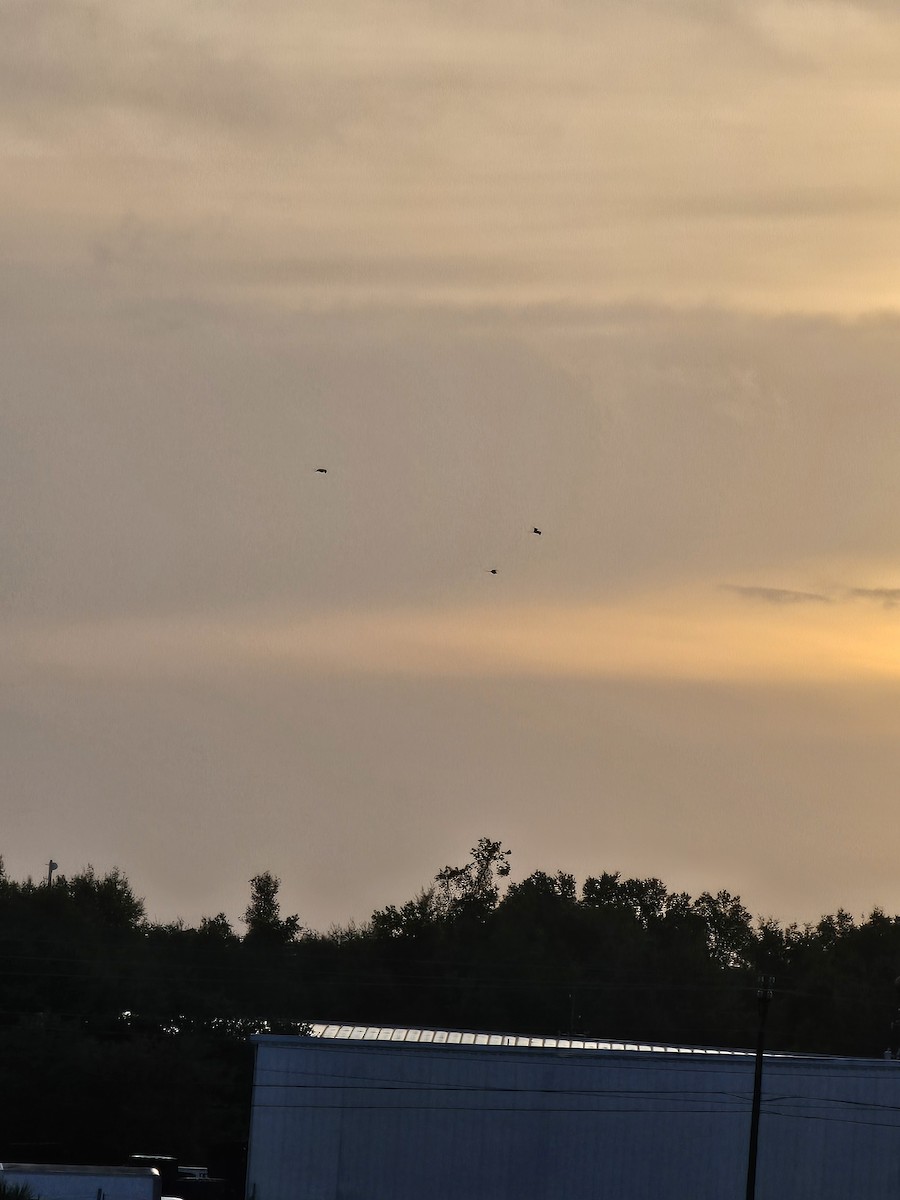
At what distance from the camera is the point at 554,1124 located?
71.6 m

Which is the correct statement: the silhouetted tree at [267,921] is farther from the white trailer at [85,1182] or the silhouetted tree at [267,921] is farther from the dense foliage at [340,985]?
the white trailer at [85,1182]

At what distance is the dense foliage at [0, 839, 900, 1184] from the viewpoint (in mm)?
92188

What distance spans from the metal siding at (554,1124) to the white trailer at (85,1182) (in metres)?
11.9

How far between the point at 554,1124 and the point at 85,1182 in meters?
20.6

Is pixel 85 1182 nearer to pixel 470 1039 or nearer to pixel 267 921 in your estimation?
pixel 470 1039

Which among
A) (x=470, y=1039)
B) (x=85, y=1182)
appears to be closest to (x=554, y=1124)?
(x=470, y=1039)

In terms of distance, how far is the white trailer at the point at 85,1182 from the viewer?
56406mm

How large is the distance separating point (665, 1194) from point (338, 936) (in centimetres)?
8725

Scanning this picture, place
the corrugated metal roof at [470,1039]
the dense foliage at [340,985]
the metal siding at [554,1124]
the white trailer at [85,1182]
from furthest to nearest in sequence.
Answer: the dense foliage at [340,985], the corrugated metal roof at [470,1039], the metal siding at [554,1124], the white trailer at [85,1182]

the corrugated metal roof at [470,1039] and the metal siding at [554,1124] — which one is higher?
the corrugated metal roof at [470,1039]

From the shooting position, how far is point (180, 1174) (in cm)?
7438

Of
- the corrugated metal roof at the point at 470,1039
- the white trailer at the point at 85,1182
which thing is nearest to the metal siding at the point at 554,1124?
the corrugated metal roof at the point at 470,1039

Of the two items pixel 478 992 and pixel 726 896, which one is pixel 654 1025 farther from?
pixel 726 896

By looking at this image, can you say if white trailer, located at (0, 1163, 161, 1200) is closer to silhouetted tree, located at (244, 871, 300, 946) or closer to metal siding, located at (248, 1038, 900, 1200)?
metal siding, located at (248, 1038, 900, 1200)
